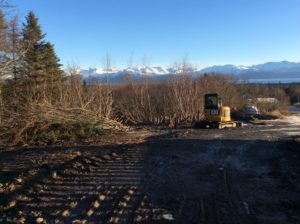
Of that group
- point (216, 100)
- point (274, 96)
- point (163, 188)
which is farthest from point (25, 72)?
point (274, 96)

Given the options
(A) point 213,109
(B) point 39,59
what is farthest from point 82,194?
(B) point 39,59

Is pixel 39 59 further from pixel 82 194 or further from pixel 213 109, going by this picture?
pixel 82 194

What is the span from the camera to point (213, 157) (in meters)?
10.4

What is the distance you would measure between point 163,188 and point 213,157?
147 inches

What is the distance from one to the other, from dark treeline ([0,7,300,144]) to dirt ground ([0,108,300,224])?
5.39ft

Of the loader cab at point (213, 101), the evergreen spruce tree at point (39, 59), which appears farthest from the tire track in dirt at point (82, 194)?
the evergreen spruce tree at point (39, 59)

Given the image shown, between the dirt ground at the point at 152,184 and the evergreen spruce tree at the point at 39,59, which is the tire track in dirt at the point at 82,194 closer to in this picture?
the dirt ground at the point at 152,184

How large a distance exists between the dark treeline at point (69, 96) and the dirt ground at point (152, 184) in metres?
1.64

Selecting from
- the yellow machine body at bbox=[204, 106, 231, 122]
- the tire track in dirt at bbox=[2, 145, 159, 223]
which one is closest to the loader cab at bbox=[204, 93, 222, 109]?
the yellow machine body at bbox=[204, 106, 231, 122]

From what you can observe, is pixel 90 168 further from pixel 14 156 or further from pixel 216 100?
pixel 216 100

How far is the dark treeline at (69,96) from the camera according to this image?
42.2 feet

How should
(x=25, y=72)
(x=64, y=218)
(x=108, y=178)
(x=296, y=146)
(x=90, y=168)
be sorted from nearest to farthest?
(x=64, y=218) < (x=108, y=178) < (x=90, y=168) < (x=296, y=146) < (x=25, y=72)

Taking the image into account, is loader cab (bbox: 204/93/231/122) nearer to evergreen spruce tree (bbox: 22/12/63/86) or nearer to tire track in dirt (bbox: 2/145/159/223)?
tire track in dirt (bbox: 2/145/159/223)

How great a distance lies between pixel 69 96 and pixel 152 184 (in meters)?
12.3
